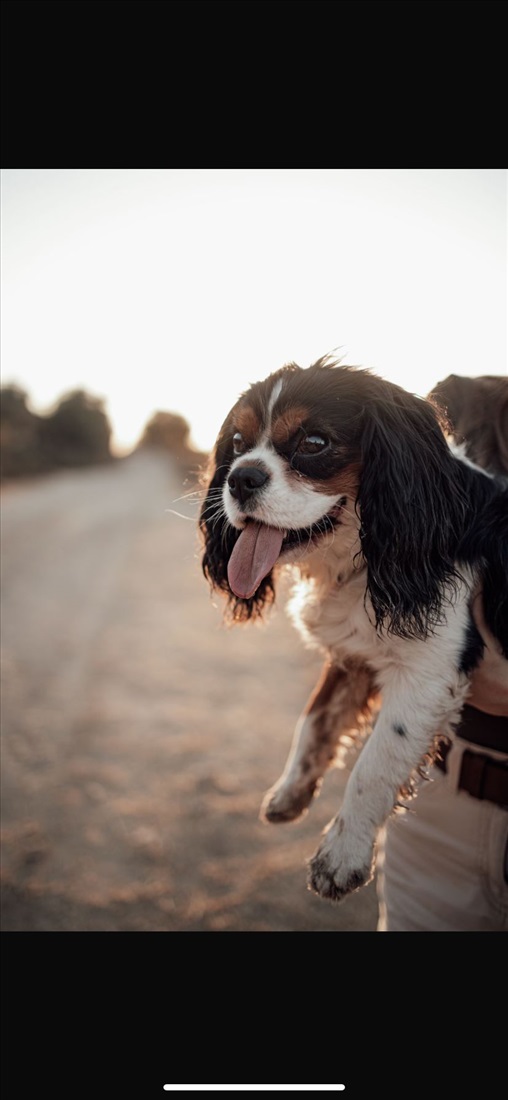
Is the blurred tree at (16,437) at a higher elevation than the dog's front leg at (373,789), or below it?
below

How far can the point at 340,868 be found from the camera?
2.08 metres

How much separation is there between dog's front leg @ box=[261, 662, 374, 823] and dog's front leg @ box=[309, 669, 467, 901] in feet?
1.29

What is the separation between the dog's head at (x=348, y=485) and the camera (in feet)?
7.11

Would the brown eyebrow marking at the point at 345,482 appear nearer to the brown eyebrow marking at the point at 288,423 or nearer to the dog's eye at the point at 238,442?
the brown eyebrow marking at the point at 288,423

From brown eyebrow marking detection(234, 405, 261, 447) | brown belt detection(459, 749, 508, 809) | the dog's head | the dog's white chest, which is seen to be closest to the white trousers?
brown belt detection(459, 749, 508, 809)

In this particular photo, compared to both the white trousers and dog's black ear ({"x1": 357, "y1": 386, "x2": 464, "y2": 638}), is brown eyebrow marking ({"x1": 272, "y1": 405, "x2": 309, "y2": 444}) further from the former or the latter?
the white trousers

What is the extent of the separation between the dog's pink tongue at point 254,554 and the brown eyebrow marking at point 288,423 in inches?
11.5

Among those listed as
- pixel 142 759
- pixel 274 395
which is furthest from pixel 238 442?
pixel 142 759

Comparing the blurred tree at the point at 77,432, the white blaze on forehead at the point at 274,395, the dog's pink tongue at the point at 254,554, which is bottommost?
the blurred tree at the point at 77,432

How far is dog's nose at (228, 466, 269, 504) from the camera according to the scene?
2.13 m

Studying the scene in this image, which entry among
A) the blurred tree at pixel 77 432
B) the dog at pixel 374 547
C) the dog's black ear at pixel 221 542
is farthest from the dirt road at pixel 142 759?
the blurred tree at pixel 77 432
